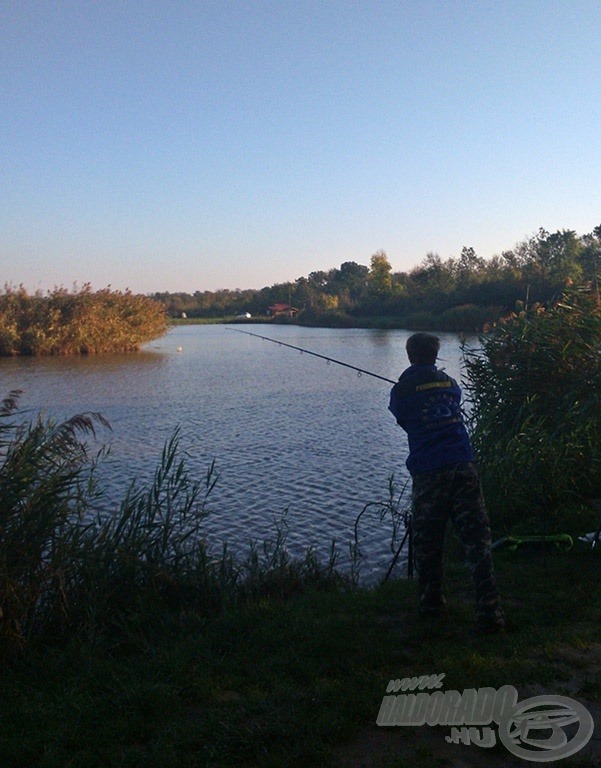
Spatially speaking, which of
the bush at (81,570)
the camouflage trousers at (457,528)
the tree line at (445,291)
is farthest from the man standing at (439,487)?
the tree line at (445,291)

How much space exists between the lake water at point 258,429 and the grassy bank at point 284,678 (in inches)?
127

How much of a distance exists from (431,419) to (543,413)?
4866mm

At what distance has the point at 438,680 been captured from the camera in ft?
14.2

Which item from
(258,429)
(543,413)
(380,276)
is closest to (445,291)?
(380,276)

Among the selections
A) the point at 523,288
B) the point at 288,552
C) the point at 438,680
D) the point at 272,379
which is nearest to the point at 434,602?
the point at 438,680

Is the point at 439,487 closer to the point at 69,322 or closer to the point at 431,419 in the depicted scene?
the point at 431,419

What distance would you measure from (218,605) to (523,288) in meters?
53.5

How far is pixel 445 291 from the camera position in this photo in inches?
2837

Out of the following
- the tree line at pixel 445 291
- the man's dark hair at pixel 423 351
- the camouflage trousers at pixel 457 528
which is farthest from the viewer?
the tree line at pixel 445 291

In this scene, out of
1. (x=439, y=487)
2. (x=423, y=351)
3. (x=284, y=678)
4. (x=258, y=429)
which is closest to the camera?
(x=284, y=678)

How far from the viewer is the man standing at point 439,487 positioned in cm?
528

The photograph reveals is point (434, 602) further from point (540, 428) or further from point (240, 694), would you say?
point (540, 428)

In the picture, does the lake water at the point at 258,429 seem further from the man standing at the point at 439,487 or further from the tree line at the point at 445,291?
the tree line at the point at 445,291

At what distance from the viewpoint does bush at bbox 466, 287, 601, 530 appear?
9.25 m
